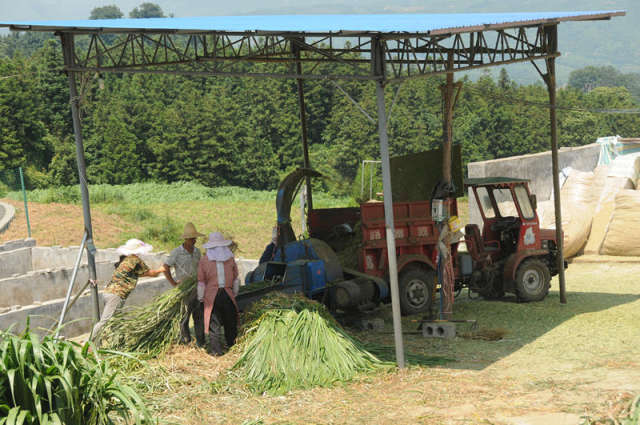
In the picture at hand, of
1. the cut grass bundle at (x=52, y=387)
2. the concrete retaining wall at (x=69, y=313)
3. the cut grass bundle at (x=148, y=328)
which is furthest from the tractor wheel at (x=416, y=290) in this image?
the cut grass bundle at (x=52, y=387)

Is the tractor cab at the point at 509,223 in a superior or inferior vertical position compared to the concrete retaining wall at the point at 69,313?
superior

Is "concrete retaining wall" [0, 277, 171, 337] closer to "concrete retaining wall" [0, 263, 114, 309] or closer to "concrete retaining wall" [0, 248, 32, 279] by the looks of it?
"concrete retaining wall" [0, 263, 114, 309]

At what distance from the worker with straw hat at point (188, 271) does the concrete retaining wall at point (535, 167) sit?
9.96 metres

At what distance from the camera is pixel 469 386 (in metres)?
8.21

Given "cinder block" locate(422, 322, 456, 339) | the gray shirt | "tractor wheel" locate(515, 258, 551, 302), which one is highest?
the gray shirt

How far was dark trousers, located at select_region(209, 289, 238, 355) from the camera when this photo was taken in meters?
9.46

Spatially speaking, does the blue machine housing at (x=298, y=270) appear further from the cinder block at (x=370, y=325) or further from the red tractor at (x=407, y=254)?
the cinder block at (x=370, y=325)

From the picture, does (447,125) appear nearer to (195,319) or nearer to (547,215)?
(195,319)

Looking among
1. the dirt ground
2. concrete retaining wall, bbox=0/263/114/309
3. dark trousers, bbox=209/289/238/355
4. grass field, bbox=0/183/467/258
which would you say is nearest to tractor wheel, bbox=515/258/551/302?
the dirt ground

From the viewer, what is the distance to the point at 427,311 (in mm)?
12141

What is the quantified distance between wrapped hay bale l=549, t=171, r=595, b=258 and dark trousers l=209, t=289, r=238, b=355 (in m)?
9.65

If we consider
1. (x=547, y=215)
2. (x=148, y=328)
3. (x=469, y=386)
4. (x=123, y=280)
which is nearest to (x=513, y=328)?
(x=469, y=386)

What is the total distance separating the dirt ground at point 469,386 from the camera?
732 centimetres

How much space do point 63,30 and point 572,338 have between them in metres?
7.52
